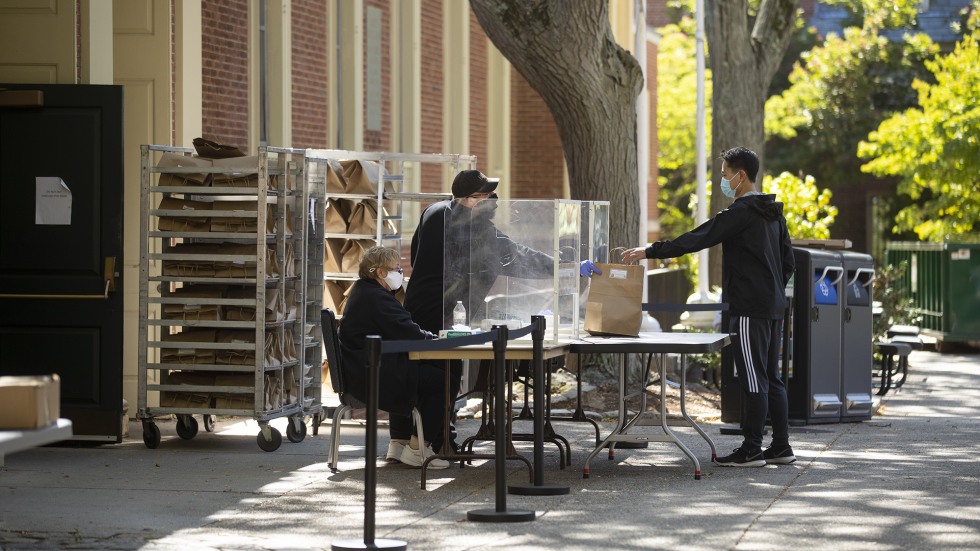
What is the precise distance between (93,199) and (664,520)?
4.88 m

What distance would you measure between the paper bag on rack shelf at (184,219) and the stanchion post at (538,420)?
300 centimetres

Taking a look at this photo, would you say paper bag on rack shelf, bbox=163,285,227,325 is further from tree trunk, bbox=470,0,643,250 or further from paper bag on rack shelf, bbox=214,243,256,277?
tree trunk, bbox=470,0,643,250

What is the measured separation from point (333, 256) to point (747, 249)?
3686 mm

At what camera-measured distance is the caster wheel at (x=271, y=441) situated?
10.9m

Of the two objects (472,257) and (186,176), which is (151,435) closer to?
(186,176)

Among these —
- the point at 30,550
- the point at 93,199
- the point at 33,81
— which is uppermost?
the point at 33,81

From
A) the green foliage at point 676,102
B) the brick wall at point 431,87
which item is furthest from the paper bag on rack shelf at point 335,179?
the green foliage at point 676,102

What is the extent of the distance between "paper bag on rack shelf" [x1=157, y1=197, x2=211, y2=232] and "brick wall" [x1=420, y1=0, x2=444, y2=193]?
10926mm

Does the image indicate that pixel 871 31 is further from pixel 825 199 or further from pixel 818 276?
pixel 818 276

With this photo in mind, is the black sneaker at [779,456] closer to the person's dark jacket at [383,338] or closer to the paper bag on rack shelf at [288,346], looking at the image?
the person's dark jacket at [383,338]

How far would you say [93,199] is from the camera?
10906 mm

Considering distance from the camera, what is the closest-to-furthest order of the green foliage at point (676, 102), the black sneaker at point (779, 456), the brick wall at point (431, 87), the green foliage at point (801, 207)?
1. the black sneaker at point (779, 456)
2. the brick wall at point (431, 87)
3. the green foliage at point (801, 207)
4. the green foliage at point (676, 102)

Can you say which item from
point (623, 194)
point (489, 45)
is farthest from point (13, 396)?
point (489, 45)

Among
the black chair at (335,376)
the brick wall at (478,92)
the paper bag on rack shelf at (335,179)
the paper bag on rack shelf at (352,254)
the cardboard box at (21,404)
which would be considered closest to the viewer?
the cardboard box at (21,404)
